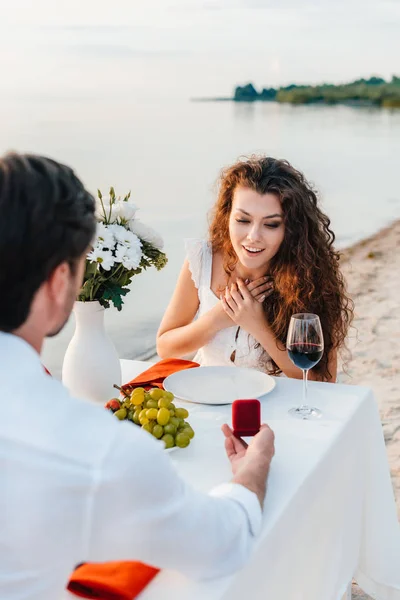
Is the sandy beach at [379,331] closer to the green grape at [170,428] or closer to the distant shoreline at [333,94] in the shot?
the green grape at [170,428]

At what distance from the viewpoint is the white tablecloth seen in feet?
3.93

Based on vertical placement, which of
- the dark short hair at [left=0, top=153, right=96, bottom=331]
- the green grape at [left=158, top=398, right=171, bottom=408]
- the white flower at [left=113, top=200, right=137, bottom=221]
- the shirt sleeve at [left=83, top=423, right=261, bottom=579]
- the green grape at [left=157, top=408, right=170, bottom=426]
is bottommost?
the green grape at [left=157, top=408, right=170, bottom=426]

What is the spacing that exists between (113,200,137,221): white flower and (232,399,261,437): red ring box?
546mm

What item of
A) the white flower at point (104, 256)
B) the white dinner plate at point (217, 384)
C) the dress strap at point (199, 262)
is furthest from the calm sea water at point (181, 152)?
the white flower at point (104, 256)

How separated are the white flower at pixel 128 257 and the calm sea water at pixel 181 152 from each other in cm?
419

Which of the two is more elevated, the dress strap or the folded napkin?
the dress strap

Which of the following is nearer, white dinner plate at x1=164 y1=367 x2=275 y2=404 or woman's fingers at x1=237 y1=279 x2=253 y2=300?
white dinner plate at x1=164 y1=367 x2=275 y2=404

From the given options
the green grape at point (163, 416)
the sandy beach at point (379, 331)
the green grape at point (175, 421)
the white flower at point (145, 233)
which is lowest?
the sandy beach at point (379, 331)

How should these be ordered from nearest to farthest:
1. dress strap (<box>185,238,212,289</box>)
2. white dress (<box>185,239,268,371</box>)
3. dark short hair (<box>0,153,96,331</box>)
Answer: dark short hair (<box>0,153,96,331</box>)
white dress (<box>185,239,268,371</box>)
dress strap (<box>185,238,212,289</box>)

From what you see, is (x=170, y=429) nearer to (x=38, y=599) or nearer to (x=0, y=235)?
(x=38, y=599)

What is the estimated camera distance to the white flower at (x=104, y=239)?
1.62m

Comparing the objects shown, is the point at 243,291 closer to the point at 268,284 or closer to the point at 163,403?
the point at 268,284

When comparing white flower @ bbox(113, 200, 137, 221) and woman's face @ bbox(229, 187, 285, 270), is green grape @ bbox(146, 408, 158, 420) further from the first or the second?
woman's face @ bbox(229, 187, 285, 270)

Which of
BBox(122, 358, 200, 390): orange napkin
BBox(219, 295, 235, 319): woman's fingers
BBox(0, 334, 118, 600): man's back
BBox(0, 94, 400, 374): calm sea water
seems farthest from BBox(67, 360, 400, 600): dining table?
BBox(0, 94, 400, 374): calm sea water
